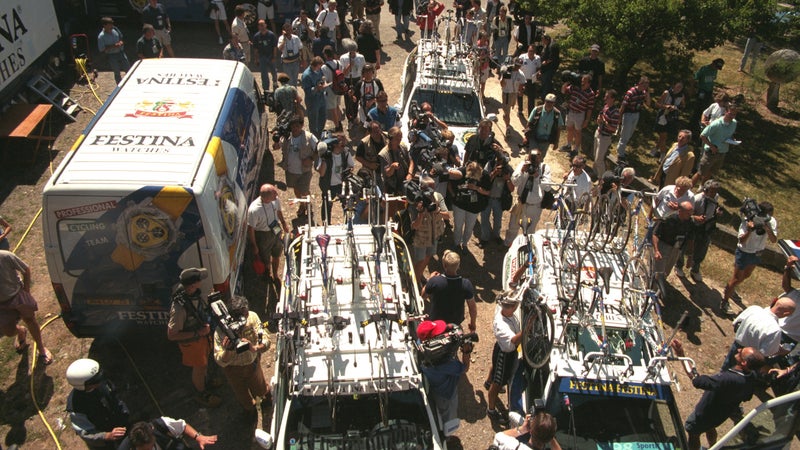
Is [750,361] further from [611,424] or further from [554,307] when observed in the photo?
[554,307]

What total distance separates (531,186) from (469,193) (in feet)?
3.58

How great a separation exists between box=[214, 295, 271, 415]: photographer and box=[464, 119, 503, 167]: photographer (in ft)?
17.0

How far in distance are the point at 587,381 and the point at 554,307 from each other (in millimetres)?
1088

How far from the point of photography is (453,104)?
12.6m

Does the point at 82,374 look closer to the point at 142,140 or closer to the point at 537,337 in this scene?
the point at 142,140

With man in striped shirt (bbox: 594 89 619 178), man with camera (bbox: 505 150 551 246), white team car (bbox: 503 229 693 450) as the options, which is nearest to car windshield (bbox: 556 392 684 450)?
white team car (bbox: 503 229 693 450)

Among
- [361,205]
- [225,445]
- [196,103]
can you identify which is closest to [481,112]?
[361,205]

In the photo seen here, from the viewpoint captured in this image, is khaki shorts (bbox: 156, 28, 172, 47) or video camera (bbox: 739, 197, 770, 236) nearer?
video camera (bbox: 739, 197, 770, 236)

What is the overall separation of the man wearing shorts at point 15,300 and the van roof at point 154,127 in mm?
1525

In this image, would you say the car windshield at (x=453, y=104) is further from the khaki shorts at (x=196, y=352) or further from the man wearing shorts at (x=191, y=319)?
the khaki shorts at (x=196, y=352)

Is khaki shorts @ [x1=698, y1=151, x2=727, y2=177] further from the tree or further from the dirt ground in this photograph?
the tree

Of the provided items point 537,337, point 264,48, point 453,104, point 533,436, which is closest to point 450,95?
point 453,104

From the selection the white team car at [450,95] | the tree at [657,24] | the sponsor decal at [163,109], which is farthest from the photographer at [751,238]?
the sponsor decal at [163,109]

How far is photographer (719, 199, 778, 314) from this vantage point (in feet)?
32.0
